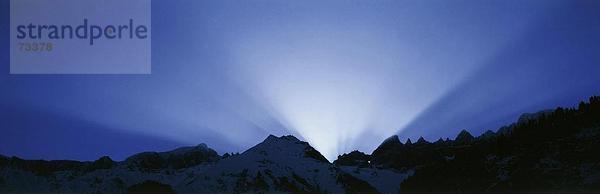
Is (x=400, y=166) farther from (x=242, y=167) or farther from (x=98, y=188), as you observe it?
(x=98, y=188)

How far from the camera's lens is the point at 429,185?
9088 centimetres

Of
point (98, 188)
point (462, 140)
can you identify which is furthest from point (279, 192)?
point (462, 140)

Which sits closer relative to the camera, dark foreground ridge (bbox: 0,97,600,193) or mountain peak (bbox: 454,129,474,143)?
dark foreground ridge (bbox: 0,97,600,193)

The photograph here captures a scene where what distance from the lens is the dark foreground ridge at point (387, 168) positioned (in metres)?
59.9

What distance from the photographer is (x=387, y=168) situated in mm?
165375

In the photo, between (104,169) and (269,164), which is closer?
(269,164)

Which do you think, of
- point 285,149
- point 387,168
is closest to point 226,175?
point 285,149

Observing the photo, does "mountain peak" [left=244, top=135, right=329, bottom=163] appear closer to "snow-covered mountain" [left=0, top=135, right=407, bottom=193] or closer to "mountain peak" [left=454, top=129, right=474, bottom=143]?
"snow-covered mountain" [left=0, top=135, right=407, bottom=193]

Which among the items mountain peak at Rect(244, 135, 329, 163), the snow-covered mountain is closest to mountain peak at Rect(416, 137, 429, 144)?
the snow-covered mountain

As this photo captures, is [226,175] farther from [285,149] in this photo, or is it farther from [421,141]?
[421,141]

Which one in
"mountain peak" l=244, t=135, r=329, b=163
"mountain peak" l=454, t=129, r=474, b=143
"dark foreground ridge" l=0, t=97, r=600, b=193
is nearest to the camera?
"dark foreground ridge" l=0, t=97, r=600, b=193

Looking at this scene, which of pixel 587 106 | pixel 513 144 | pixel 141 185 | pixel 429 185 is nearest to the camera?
pixel 587 106

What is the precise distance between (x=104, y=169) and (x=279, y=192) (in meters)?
67.9

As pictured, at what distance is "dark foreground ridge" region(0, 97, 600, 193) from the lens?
5991 centimetres
